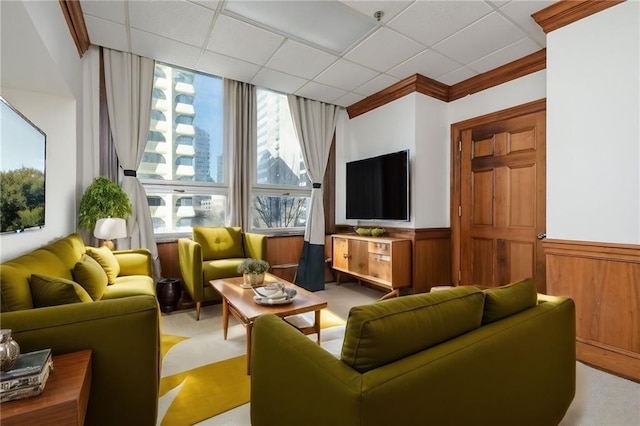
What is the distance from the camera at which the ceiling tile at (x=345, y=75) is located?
11.3 feet

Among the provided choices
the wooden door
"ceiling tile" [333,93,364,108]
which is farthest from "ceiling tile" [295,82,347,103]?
the wooden door

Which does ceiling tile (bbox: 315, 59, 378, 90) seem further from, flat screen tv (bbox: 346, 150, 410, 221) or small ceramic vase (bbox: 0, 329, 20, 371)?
small ceramic vase (bbox: 0, 329, 20, 371)

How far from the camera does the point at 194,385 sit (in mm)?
1919

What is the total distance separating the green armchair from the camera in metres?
3.00

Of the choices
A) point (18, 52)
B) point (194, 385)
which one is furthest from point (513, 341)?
point (18, 52)

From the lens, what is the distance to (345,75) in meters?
3.67

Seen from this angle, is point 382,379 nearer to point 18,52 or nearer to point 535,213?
point 18,52

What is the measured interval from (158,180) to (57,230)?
1262 millimetres

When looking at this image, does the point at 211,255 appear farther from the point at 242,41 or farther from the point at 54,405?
the point at 54,405

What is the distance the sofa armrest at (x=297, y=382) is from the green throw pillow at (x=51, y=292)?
0.90m

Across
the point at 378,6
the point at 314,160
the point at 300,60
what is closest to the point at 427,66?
the point at 378,6

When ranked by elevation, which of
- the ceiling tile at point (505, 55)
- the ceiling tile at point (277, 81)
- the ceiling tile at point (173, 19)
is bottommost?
the ceiling tile at point (505, 55)

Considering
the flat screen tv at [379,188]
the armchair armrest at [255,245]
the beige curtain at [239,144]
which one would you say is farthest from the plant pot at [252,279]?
the flat screen tv at [379,188]

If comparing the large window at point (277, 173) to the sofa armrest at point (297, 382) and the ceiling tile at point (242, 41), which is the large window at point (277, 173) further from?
the sofa armrest at point (297, 382)
